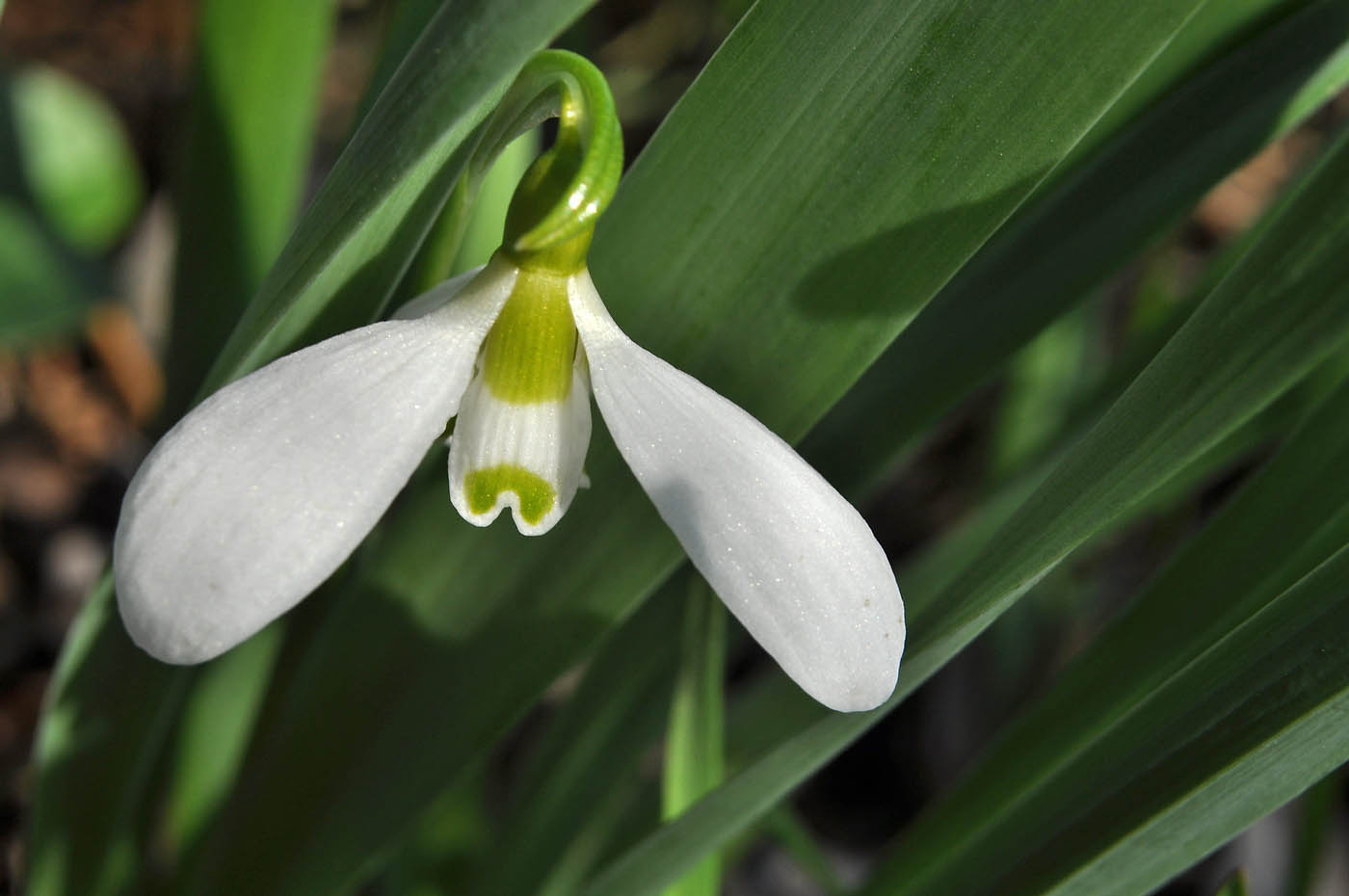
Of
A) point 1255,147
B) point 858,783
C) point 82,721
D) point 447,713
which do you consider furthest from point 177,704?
point 858,783

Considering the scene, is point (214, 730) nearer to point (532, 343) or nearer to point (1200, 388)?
point (532, 343)

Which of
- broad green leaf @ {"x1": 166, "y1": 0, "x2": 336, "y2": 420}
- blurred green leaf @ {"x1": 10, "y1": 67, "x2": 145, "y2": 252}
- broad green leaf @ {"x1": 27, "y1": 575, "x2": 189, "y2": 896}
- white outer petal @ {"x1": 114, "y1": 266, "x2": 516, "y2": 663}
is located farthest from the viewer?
blurred green leaf @ {"x1": 10, "y1": 67, "x2": 145, "y2": 252}

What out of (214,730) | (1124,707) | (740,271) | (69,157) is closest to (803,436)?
(740,271)

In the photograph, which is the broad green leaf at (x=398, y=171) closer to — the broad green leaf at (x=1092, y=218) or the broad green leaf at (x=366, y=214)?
the broad green leaf at (x=366, y=214)

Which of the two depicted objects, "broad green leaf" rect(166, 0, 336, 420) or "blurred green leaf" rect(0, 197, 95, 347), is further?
"blurred green leaf" rect(0, 197, 95, 347)

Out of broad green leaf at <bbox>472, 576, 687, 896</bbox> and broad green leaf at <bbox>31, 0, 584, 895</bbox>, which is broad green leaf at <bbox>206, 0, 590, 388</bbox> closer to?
broad green leaf at <bbox>31, 0, 584, 895</bbox>

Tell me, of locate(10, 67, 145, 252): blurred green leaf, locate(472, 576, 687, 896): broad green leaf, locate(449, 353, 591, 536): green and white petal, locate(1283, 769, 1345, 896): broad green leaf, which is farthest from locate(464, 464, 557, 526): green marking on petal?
locate(10, 67, 145, 252): blurred green leaf

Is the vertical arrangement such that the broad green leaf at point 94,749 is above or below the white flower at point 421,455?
below

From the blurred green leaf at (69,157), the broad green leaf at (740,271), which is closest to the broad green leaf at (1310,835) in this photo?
the broad green leaf at (740,271)
